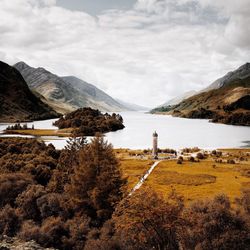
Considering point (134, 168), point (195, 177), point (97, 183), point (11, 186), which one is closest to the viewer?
point (97, 183)

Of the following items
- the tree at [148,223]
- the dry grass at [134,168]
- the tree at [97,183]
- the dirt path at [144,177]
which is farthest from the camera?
the dry grass at [134,168]

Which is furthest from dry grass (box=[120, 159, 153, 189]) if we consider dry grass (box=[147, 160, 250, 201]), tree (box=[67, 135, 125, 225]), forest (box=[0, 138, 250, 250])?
tree (box=[67, 135, 125, 225])

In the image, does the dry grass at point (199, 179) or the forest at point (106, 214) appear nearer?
the forest at point (106, 214)

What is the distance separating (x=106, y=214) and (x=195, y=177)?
4462cm

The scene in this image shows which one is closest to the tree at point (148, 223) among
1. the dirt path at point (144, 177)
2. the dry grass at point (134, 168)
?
the dirt path at point (144, 177)

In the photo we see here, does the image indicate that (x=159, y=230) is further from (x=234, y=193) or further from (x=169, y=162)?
(x=169, y=162)

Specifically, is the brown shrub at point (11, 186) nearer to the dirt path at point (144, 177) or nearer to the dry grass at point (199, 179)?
the dirt path at point (144, 177)

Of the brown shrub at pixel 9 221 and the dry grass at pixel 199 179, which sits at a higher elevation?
the dry grass at pixel 199 179

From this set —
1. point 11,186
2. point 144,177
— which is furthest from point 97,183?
point 144,177

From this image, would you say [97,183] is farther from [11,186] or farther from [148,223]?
[11,186]

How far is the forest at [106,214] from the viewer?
38.4 metres

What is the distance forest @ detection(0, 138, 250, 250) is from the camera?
38406mm

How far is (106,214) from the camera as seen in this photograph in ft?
162

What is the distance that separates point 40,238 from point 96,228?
24.6 feet
